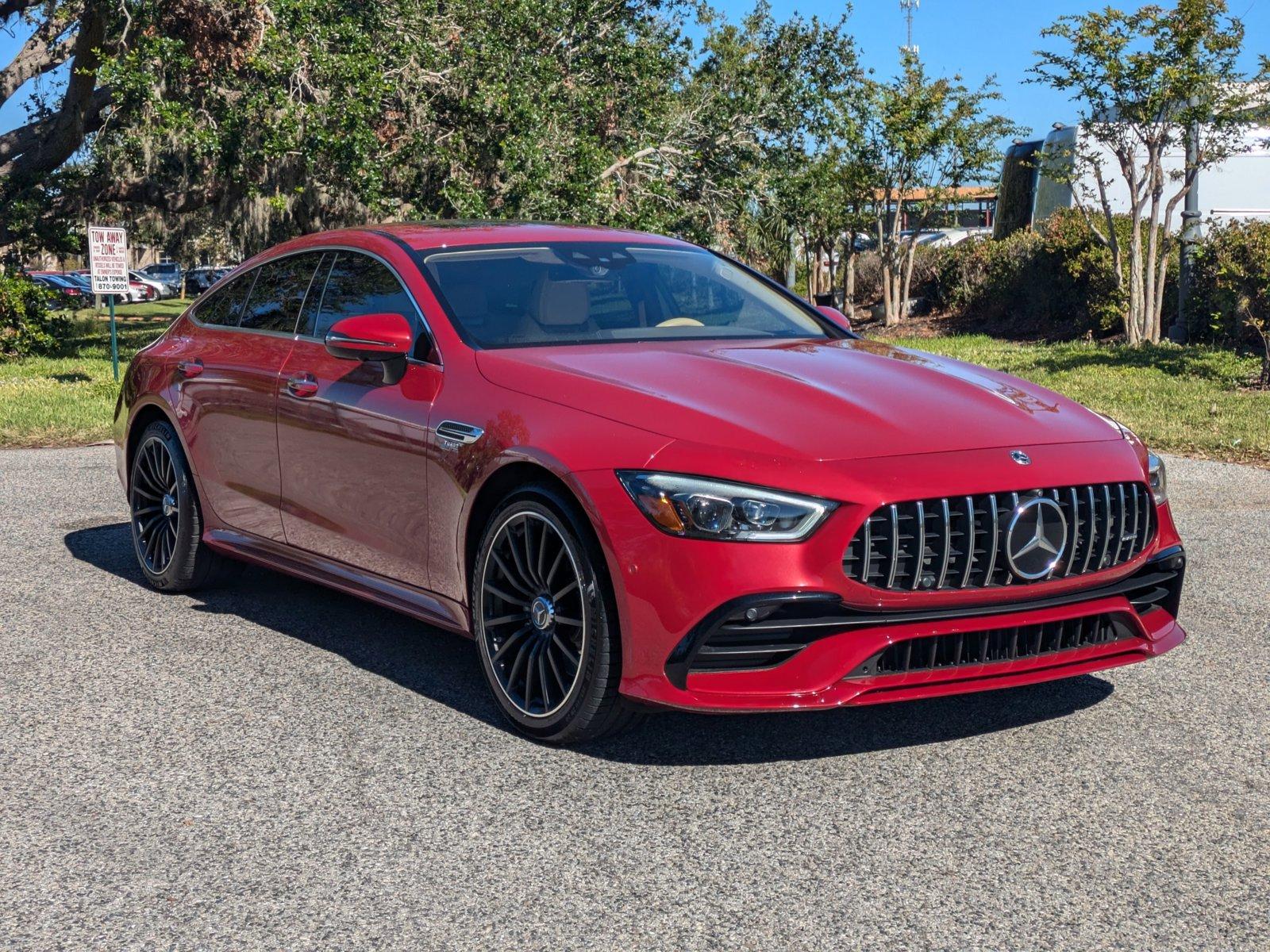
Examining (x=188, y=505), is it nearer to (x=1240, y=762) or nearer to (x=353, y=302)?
(x=353, y=302)

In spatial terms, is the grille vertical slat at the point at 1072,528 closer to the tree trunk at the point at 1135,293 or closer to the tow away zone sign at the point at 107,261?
the tree trunk at the point at 1135,293

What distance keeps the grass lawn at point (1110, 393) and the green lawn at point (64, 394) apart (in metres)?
0.01

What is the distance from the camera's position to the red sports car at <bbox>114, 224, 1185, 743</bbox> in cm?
405

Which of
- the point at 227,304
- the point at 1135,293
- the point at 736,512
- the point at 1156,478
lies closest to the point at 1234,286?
the point at 1135,293

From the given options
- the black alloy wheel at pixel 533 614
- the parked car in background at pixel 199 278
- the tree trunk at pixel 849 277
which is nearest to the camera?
the black alloy wheel at pixel 533 614

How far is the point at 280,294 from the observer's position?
6352 mm

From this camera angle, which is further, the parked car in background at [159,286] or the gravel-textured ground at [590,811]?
the parked car in background at [159,286]

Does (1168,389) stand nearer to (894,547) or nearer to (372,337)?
(372,337)

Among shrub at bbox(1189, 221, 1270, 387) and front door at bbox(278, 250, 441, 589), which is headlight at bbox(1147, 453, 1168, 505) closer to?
front door at bbox(278, 250, 441, 589)

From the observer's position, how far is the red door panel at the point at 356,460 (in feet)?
16.7

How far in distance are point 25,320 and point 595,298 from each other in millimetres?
20038

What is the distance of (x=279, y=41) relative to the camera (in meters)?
20.3

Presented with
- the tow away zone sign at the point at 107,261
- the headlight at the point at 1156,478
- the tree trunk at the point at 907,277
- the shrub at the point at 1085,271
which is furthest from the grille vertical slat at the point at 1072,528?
the tree trunk at the point at 907,277

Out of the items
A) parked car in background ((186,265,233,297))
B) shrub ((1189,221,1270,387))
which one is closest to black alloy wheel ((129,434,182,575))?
shrub ((1189,221,1270,387))
